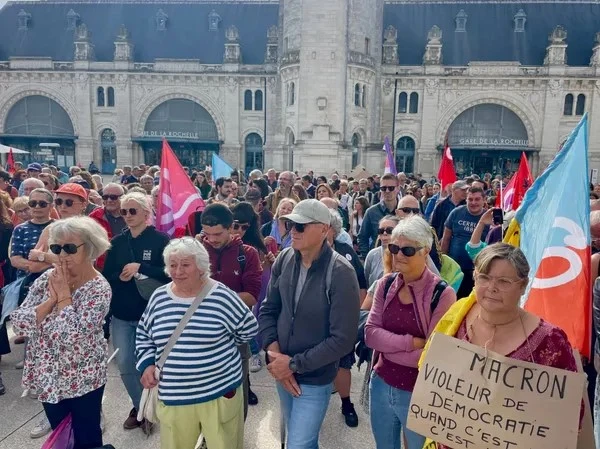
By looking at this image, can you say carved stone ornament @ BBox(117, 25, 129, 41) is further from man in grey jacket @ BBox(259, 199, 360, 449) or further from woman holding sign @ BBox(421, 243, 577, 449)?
woman holding sign @ BBox(421, 243, 577, 449)

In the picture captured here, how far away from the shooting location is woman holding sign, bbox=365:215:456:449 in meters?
2.88

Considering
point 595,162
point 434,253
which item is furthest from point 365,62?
point 434,253

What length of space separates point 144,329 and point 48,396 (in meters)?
0.73

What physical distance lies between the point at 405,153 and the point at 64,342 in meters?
31.0

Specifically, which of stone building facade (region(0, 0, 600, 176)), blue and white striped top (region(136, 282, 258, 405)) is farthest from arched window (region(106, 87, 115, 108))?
blue and white striped top (region(136, 282, 258, 405))

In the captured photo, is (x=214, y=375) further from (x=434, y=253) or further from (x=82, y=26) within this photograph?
(x=82, y=26)

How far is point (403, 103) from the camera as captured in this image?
103ft

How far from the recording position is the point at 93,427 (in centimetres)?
323

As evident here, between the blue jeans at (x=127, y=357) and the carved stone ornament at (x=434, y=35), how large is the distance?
3161 centimetres

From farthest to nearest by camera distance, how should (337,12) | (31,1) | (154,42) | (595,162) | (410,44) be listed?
(31,1)
(154,42)
(410,44)
(595,162)
(337,12)

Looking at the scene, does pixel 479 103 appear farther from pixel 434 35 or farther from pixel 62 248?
pixel 62 248

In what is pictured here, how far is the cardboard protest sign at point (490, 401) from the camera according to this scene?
213 centimetres

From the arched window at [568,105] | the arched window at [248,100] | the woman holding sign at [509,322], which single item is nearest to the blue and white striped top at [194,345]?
the woman holding sign at [509,322]

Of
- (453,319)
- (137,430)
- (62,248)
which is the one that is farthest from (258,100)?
(453,319)
